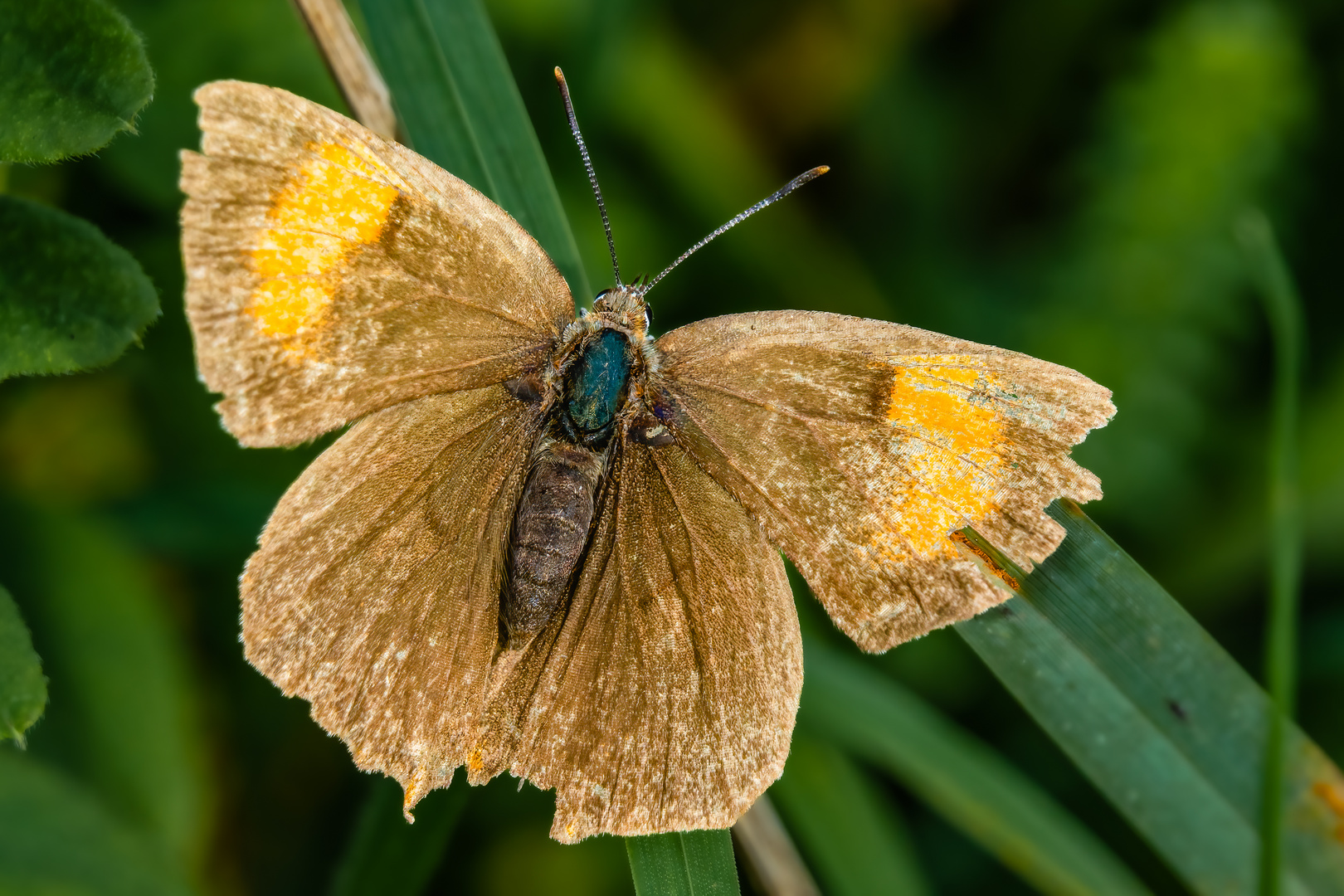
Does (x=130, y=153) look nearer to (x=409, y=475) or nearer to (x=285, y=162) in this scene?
(x=285, y=162)

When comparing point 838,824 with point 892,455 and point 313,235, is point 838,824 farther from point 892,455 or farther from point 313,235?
Result: point 313,235

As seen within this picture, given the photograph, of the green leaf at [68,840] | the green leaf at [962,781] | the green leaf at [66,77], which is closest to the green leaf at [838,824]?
the green leaf at [962,781]

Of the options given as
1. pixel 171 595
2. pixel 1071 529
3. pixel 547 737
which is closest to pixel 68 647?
pixel 171 595

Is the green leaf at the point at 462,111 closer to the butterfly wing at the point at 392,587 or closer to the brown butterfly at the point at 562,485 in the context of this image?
the brown butterfly at the point at 562,485

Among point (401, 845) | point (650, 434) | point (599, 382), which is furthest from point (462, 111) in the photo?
point (401, 845)

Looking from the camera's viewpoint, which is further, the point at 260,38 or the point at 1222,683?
the point at 260,38

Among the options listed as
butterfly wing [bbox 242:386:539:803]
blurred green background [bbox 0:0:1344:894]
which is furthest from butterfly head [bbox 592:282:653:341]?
blurred green background [bbox 0:0:1344:894]
